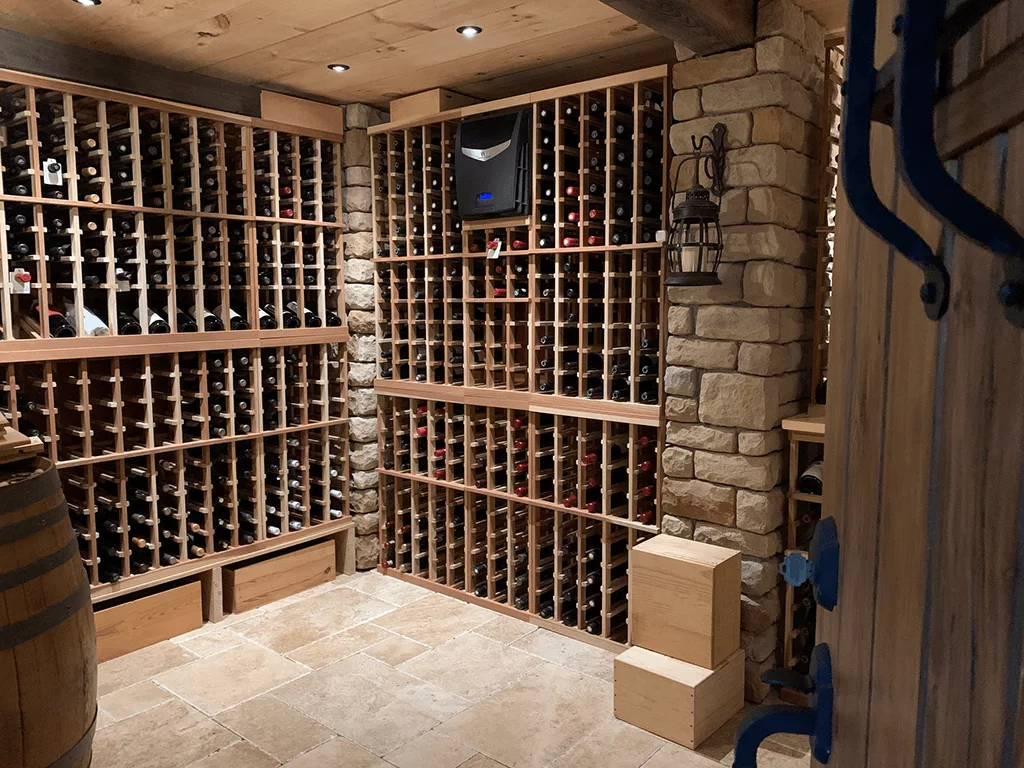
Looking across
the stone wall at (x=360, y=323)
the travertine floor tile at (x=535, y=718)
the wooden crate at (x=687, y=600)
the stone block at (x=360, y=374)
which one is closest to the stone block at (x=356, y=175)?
the stone wall at (x=360, y=323)

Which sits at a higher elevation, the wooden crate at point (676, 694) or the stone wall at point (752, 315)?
the stone wall at point (752, 315)

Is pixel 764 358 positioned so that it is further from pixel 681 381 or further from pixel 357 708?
pixel 357 708

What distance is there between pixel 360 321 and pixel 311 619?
1.57 metres

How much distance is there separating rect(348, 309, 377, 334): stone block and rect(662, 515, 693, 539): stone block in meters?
2.00

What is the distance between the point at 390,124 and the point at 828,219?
2.19 m

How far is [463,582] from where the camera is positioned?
13.4 ft

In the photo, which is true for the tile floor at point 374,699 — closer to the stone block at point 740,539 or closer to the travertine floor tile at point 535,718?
the travertine floor tile at point 535,718

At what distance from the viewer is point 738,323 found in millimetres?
2803

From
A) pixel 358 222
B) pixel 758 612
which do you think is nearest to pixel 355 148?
pixel 358 222

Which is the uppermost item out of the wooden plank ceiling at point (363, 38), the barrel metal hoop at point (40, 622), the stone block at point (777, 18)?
the wooden plank ceiling at point (363, 38)

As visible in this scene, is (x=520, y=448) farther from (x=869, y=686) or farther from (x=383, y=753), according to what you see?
(x=869, y=686)

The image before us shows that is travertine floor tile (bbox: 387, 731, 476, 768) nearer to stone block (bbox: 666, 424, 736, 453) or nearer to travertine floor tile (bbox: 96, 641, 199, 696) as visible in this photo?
travertine floor tile (bbox: 96, 641, 199, 696)

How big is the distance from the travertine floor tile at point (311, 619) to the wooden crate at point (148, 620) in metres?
0.23

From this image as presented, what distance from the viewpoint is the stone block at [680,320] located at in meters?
2.94
